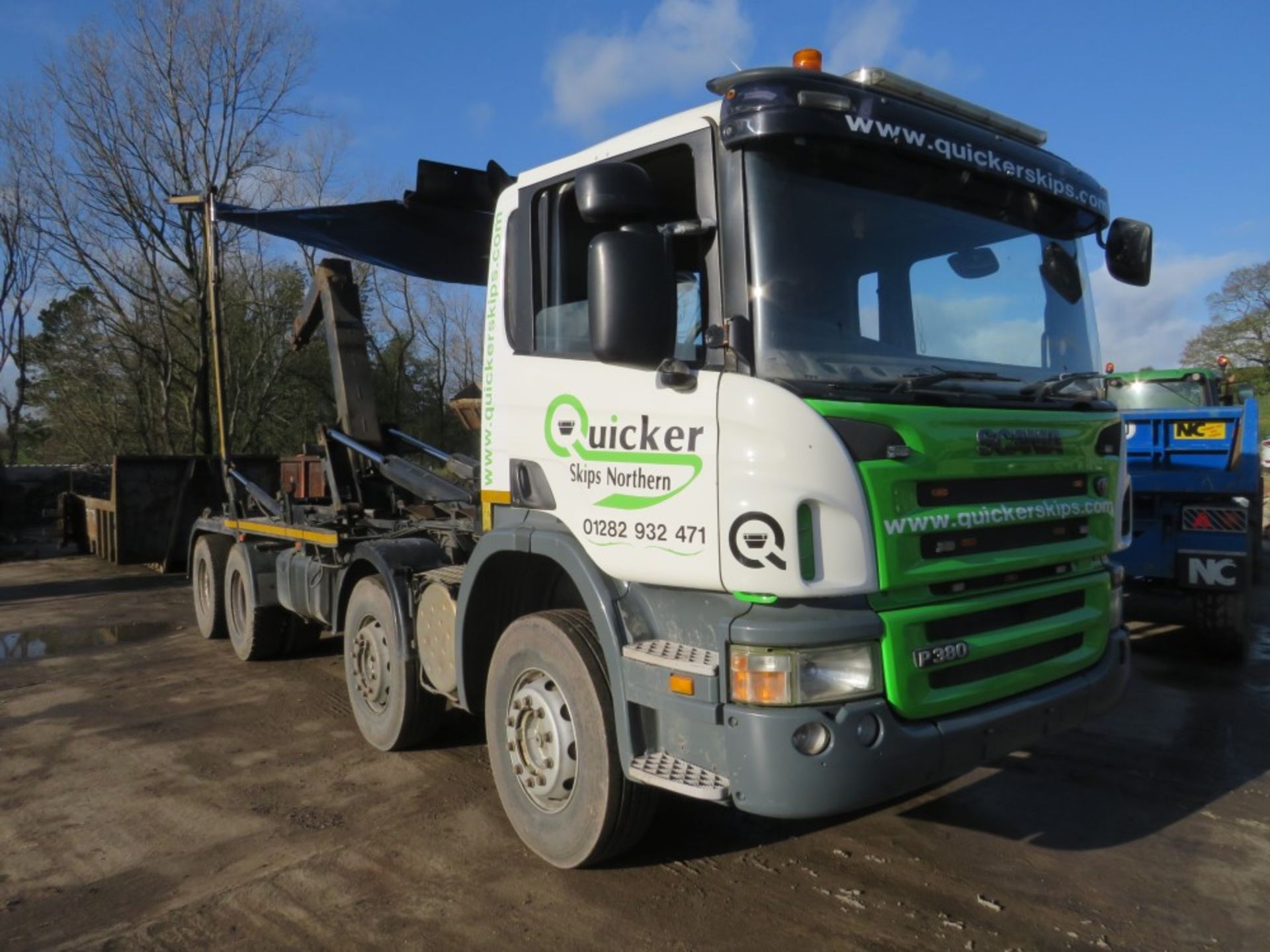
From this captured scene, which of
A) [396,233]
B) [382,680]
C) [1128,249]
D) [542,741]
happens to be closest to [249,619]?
[382,680]

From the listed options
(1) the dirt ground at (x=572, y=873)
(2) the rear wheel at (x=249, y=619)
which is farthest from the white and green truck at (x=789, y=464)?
(2) the rear wheel at (x=249, y=619)

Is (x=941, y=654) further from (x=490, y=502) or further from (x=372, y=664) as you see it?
(x=372, y=664)

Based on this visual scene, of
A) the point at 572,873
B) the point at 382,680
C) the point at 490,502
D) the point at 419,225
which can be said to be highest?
the point at 419,225

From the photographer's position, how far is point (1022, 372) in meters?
3.86

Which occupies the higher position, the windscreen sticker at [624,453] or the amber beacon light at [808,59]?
the amber beacon light at [808,59]

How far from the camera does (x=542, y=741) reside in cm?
384

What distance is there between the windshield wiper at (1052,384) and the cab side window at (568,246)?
5.06 ft

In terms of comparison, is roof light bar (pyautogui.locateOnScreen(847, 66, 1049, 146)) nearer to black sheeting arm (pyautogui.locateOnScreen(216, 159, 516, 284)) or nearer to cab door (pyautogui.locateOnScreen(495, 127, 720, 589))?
cab door (pyautogui.locateOnScreen(495, 127, 720, 589))

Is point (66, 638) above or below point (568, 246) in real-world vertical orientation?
below

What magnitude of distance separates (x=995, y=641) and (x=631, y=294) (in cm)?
184

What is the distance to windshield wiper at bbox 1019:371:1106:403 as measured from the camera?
12.1ft

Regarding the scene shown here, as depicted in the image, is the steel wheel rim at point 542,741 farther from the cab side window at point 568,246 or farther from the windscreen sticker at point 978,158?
the windscreen sticker at point 978,158

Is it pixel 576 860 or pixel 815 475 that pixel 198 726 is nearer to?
pixel 576 860

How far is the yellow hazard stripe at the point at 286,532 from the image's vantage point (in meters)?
6.25
